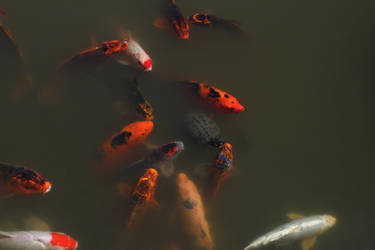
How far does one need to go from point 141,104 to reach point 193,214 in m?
1.70

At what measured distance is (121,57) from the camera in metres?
5.58

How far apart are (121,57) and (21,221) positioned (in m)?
2.70

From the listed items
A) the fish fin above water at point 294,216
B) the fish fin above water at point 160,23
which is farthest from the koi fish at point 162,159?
the fish fin above water at point 160,23

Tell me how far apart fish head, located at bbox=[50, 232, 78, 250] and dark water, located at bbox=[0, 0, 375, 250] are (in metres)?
0.18

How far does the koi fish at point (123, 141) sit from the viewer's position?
4.96 m

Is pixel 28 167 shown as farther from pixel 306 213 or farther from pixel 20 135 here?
pixel 306 213

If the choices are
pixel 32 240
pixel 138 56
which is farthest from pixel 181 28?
pixel 32 240

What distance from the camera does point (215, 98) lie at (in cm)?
525

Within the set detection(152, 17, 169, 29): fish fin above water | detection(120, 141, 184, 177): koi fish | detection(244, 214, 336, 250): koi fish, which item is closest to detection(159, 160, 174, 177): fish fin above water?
detection(120, 141, 184, 177): koi fish

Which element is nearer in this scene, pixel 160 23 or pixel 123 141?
pixel 123 141

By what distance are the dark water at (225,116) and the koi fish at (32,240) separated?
31 cm

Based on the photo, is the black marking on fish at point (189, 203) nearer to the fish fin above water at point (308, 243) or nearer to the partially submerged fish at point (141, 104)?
A: the partially submerged fish at point (141, 104)

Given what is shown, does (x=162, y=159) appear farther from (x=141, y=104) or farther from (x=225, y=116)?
(x=225, y=116)

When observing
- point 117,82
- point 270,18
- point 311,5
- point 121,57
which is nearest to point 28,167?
point 117,82
